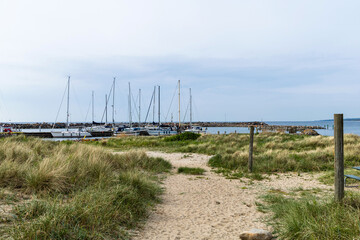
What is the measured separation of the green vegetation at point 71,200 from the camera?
4082 mm

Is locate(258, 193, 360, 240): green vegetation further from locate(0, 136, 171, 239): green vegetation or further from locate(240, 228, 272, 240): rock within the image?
locate(0, 136, 171, 239): green vegetation

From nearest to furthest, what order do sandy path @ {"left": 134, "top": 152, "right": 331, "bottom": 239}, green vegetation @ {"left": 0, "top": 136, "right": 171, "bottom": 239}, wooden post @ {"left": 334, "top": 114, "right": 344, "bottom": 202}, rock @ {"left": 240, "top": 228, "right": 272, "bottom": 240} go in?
green vegetation @ {"left": 0, "top": 136, "right": 171, "bottom": 239} → rock @ {"left": 240, "top": 228, "right": 272, "bottom": 240} → sandy path @ {"left": 134, "top": 152, "right": 331, "bottom": 239} → wooden post @ {"left": 334, "top": 114, "right": 344, "bottom": 202}

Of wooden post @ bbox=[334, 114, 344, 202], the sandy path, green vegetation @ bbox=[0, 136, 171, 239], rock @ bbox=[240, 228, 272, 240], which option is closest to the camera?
green vegetation @ bbox=[0, 136, 171, 239]

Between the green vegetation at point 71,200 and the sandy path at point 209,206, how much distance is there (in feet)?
1.61

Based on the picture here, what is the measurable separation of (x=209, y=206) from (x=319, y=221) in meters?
3.13

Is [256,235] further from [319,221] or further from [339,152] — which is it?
[339,152]

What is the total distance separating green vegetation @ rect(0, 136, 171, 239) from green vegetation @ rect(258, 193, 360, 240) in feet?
9.61

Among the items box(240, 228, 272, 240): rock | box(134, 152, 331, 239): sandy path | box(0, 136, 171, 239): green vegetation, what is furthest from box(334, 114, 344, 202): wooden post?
box(0, 136, 171, 239): green vegetation

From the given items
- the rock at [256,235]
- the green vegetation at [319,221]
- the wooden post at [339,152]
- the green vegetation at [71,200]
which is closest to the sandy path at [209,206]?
the rock at [256,235]

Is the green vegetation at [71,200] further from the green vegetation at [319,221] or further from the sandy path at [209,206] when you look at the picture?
the green vegetation at [319,221]

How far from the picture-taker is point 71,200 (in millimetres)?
5246

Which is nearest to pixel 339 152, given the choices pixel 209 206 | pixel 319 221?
pixel 319 221

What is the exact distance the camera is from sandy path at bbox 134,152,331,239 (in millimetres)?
5297

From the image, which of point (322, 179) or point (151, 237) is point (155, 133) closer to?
point (322, 179)
